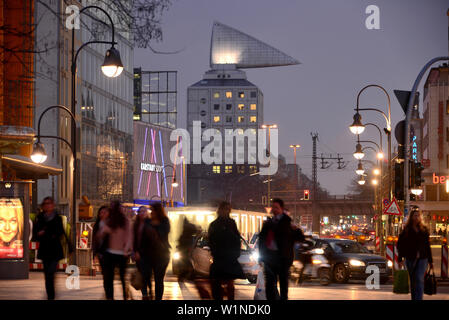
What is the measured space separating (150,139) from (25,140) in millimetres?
79613

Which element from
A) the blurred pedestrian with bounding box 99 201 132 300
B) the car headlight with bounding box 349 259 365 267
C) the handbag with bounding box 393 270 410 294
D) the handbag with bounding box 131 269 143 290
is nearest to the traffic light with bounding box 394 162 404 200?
the handbag with bounding box 393 270 410 294

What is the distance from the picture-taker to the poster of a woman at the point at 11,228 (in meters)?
25.1

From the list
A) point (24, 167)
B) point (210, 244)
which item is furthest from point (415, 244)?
point (24, 167)

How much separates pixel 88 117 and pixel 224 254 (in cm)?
6226

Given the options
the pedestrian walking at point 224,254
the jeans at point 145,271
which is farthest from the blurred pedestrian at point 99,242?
the pedestrian walking at point 224,254

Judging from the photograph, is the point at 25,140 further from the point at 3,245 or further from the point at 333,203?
the point at 333,203

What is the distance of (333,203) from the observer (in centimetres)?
13238

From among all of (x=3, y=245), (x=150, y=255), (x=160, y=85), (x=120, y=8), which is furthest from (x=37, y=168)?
(x=160, y=85)

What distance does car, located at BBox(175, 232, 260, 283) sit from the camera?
27.8 m

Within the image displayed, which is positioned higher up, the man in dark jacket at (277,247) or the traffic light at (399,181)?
the traffic light at (399,181)

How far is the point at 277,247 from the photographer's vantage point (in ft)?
48.8

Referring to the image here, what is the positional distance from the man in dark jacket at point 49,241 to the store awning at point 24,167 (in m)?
23.4

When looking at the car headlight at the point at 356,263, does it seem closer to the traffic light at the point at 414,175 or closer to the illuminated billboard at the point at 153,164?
the traffic light at the point at 414,175

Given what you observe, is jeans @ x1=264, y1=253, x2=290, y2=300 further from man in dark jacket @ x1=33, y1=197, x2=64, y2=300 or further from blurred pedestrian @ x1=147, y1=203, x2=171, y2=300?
man in dark jacket @ x1=33, y1=197, x2=64, y2=300
